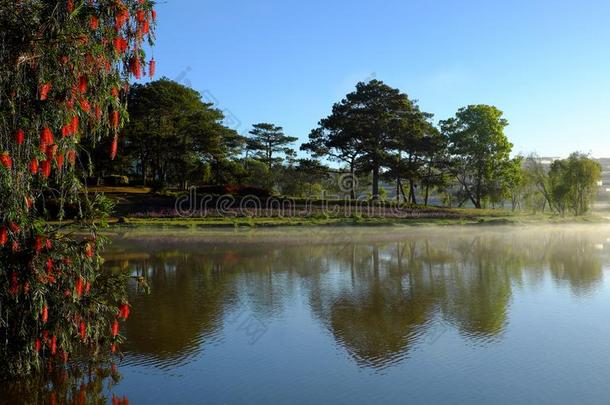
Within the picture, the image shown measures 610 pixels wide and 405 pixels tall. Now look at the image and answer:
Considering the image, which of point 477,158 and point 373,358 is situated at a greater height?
point 477,158

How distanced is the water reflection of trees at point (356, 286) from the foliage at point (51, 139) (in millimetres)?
1990

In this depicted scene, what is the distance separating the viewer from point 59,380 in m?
8.16

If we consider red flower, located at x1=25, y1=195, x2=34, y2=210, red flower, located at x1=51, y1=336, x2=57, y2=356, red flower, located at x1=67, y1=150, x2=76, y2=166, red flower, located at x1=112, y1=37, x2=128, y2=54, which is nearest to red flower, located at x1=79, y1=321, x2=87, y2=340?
red flower, located at x1=51, y1=336, x2=57, y2=356

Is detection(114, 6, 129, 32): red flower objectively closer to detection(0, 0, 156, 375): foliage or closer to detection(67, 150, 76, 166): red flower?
detection(0, 0, 156, 375): foliage

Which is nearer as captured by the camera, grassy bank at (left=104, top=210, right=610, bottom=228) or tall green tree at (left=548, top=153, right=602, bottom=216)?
grassy bank at (left=104, top=210, right=610, bottom=228)

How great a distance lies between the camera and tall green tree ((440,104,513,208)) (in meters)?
52.3

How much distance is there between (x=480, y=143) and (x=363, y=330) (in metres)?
44.5

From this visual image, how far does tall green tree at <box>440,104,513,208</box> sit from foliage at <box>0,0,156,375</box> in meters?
47.0

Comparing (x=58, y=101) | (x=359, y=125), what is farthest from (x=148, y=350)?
(x=359, y=125)

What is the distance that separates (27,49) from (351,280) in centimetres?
1193

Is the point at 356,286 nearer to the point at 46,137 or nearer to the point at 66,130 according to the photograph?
the point at 66,130

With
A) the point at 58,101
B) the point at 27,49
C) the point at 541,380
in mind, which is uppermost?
the point at 27,49

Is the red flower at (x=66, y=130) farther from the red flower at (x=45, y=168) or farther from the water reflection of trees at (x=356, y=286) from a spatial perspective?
the water reflection of trees at (x=356, y=286)

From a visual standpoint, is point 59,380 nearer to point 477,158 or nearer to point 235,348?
point 235,348
